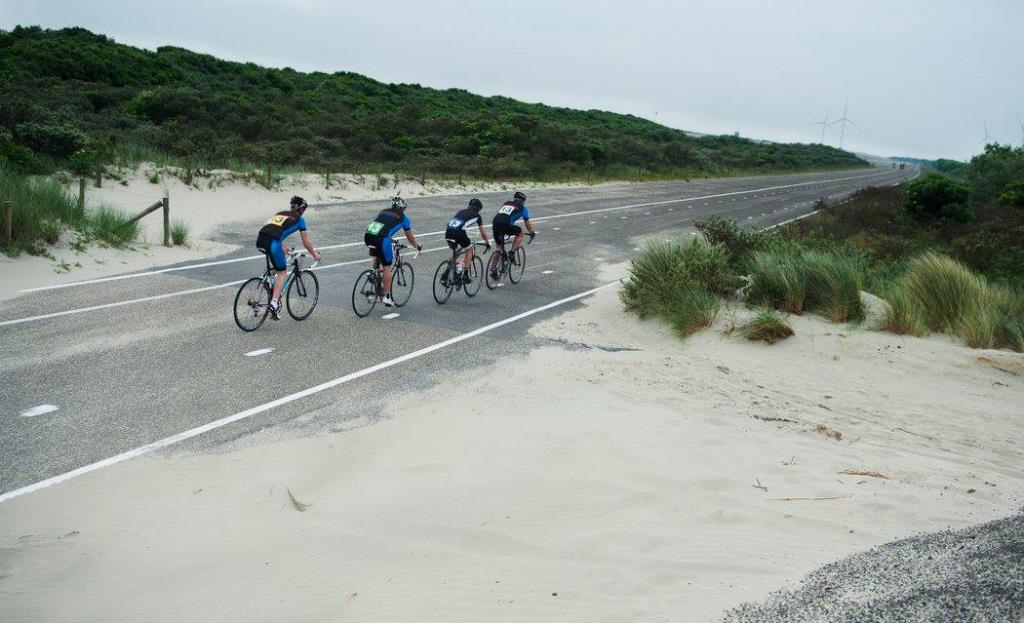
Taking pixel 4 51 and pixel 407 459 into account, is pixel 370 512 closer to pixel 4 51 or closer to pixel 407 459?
pixel 407 459

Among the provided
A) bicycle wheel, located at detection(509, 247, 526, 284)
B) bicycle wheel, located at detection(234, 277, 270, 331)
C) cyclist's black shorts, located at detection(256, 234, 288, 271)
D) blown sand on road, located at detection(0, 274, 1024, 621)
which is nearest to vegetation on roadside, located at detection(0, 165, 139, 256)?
bicycle wheel, located at detection(234, 277, 270, 331)

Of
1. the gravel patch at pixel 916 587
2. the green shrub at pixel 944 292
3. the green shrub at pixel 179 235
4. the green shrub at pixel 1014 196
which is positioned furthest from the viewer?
the green shrub at pixel 1014 196

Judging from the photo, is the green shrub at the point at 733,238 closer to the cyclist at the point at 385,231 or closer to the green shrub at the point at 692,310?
the green shrub at the point at 692,310

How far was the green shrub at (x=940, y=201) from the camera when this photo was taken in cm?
2620

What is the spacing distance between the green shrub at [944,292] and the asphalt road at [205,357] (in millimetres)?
5694

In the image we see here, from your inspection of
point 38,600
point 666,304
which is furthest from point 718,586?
point 666,304

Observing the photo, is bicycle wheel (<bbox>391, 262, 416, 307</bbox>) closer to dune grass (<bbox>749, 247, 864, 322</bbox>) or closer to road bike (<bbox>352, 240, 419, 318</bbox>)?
road bike (<bbox>352, 240, 419, 318</bbox>)

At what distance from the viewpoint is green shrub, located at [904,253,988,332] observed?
1098cm

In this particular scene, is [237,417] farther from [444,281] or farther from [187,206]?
[187,206]

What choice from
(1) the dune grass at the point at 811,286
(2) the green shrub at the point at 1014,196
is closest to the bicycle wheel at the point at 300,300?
(1) the dune grass at the point at 811,286

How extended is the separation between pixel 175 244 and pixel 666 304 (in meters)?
10.7

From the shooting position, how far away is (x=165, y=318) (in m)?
10.6

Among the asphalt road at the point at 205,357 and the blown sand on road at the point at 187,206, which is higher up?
the blown sand on road at the point at 187,206

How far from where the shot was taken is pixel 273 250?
409 inches
